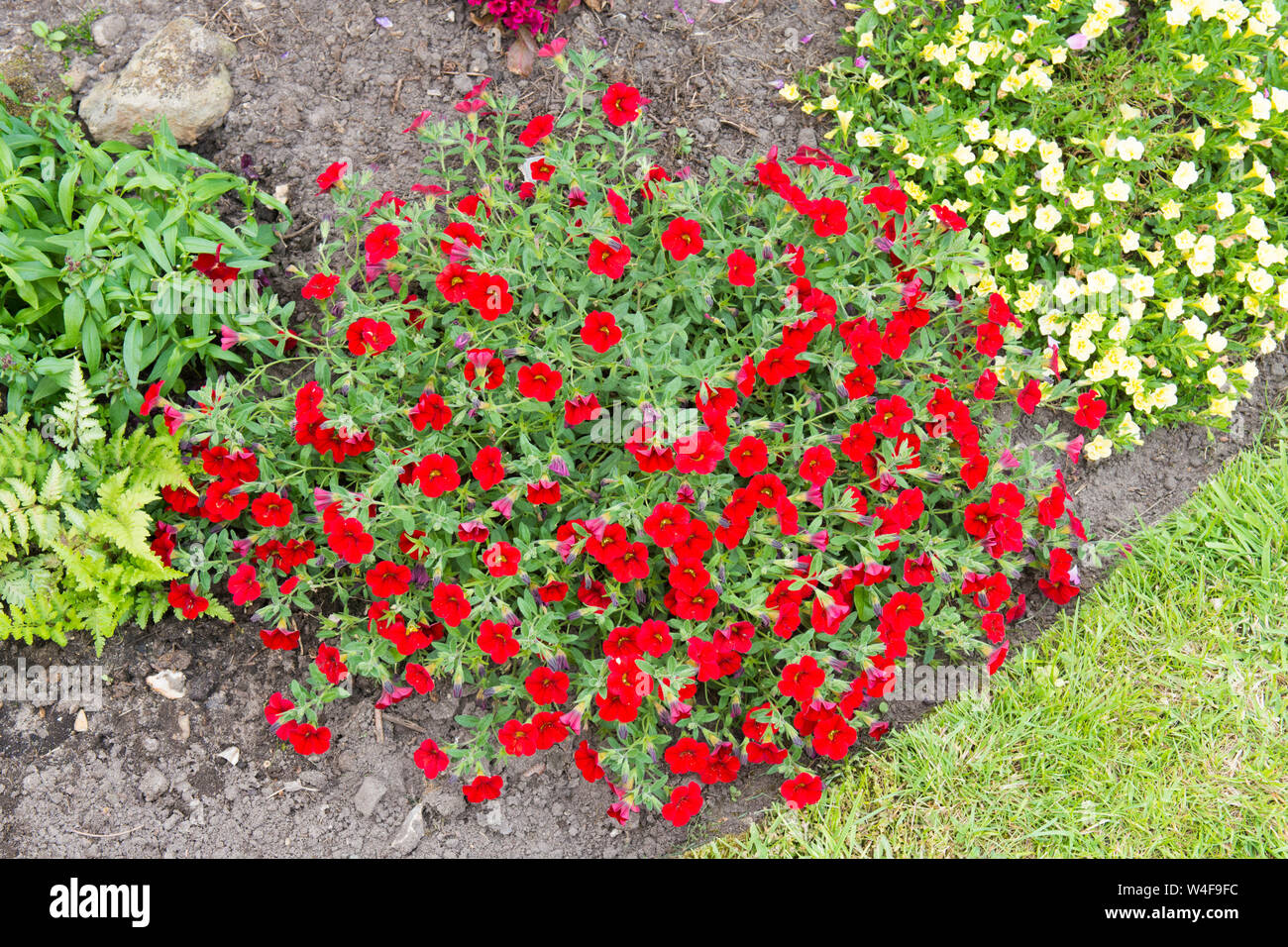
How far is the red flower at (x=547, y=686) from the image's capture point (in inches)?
110

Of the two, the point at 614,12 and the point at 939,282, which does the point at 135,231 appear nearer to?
the point at 614,12

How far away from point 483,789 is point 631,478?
1129mm

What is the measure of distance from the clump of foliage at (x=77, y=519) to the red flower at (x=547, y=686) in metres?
1.29

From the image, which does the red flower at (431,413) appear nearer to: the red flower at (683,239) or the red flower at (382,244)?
the red flower at (382,244)

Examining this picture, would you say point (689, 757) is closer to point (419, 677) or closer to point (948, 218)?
point (419, 677)

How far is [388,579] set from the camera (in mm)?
2900

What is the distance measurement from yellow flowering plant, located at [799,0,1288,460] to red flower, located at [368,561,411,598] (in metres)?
2.49

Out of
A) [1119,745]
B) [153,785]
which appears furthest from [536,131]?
[1119,745]

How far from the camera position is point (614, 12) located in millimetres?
4113

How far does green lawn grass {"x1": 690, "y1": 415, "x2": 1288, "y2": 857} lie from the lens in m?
3.30

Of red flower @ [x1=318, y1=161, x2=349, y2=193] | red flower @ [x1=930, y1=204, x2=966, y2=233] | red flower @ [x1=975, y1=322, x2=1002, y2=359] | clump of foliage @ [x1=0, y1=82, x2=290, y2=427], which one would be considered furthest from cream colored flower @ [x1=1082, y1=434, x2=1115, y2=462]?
clump of foliage @ [x1=0, y1=82, x2=290, y2=427]

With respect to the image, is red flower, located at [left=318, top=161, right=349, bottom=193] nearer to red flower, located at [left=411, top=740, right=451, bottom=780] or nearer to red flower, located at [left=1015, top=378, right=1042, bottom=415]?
red flower, located at [left=411, top=740, right=451, bottom=780]

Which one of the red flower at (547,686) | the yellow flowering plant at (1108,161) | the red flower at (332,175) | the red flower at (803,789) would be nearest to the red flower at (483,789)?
the red flower at (547,686)

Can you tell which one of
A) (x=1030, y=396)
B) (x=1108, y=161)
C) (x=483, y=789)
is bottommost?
(x=483, y=789)
